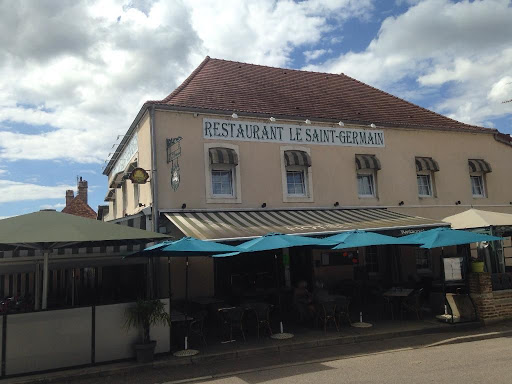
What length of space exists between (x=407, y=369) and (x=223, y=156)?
8.01 metres

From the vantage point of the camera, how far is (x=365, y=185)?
15.7 meters

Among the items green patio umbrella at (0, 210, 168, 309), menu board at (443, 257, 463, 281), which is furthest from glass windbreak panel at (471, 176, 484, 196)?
green patio umbrella at (0, 210, 168, 309)

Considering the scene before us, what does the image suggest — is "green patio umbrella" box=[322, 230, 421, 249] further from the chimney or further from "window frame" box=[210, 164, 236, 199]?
the chimney

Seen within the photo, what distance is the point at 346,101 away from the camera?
674 inches

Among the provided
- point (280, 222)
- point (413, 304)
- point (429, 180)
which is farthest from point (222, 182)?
point (429, 180)

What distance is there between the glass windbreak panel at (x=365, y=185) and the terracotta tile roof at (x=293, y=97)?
6.67 ft

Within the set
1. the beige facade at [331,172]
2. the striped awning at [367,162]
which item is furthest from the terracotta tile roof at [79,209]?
the striped awning at [367,162]

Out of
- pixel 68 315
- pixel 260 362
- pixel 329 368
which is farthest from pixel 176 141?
pixel 329 368

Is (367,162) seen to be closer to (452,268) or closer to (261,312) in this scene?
(452,268)

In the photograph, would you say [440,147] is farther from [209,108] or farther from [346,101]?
[209,108]

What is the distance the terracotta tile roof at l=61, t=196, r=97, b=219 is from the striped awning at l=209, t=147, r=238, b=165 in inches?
792

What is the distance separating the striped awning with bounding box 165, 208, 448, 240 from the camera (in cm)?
1097

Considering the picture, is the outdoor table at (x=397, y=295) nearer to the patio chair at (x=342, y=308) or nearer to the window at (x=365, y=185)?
the patio chair at (x=342, y=308)

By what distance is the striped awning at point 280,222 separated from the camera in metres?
11.0
